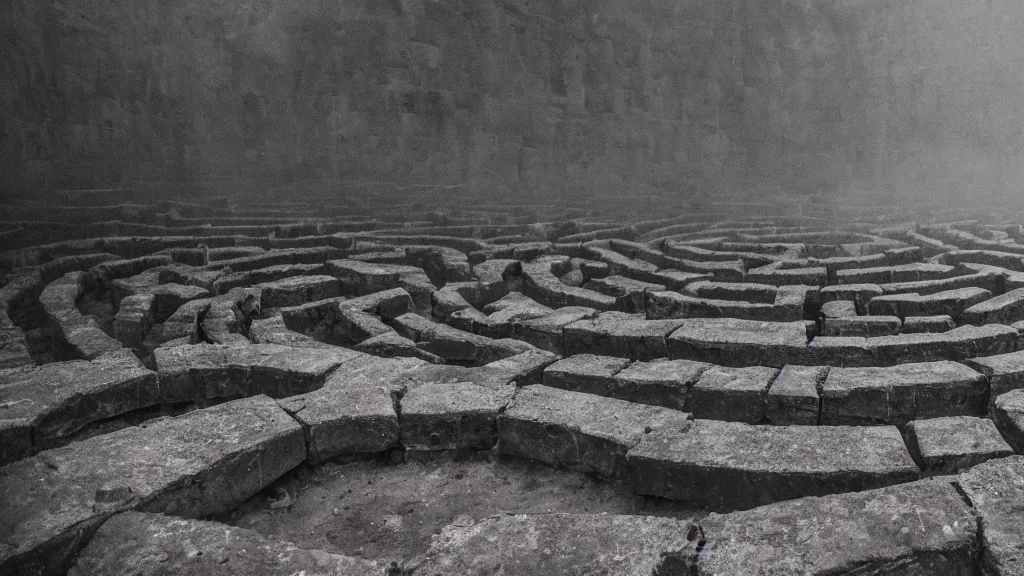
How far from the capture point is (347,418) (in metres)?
3.00

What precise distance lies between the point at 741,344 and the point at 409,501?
6.53ft

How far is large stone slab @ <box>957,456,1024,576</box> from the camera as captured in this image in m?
1.93

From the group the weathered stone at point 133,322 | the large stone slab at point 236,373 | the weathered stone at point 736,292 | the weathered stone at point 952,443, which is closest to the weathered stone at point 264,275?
the weathered stone at point 133,322

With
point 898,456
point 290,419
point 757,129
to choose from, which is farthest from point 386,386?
point 757,129

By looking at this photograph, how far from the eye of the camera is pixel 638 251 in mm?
7113

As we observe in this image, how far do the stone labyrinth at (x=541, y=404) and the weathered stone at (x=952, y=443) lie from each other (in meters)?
0.01

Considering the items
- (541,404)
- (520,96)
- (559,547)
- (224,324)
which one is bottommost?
(559,547)

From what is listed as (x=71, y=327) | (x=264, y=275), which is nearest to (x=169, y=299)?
(x=264, y=275)

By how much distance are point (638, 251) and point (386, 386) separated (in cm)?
428

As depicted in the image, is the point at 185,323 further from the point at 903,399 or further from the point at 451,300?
the point at 903,399

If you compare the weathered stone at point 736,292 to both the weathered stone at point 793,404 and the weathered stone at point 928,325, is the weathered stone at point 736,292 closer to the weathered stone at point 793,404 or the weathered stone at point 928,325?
the weathered stone at point 928,325

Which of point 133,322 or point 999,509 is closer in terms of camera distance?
point 999,509

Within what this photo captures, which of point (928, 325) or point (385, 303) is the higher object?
point (385, 303)

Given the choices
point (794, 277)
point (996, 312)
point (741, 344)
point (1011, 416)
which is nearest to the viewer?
point (1011, 416)
